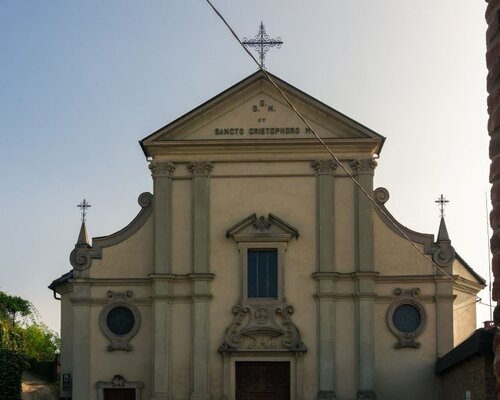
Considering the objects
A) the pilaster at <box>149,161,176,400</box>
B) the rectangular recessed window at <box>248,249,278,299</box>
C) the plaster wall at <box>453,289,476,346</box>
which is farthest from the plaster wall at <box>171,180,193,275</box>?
the plaster wall at <box>453,289,476,346</box>

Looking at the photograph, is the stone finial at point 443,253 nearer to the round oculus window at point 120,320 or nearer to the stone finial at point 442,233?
the stone finial at point 442,233

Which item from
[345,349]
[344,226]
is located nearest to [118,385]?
[345,349]

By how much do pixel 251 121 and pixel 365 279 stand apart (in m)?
5.55

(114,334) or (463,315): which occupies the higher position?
(463,315)

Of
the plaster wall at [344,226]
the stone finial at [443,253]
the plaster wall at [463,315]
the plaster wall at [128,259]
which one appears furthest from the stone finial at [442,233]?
the plaster wall at [128,259]

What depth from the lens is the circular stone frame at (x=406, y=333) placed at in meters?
26.0

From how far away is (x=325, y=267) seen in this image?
26172 millimetres

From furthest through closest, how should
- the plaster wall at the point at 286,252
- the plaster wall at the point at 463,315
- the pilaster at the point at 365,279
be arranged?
1. the plaster wall at the point at 463,315
2. the plaster wall at the point at 286,252
3. the pilaster at the point at 365,279

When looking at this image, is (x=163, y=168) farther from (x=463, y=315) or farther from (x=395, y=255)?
(x=463, y=315)

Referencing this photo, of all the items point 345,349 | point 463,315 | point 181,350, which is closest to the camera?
point 345,349

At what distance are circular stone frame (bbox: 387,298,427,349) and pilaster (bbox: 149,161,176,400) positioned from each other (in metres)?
6.18

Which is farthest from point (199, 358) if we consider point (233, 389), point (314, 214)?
point (314, 214)

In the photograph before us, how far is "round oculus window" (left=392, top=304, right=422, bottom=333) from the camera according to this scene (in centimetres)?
2614

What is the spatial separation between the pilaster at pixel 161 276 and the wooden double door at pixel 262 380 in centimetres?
201
